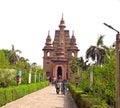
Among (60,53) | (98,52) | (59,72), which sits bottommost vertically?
(59,72)

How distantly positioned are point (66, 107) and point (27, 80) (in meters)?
21.6

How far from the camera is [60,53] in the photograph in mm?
76625

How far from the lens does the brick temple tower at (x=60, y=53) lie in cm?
7669

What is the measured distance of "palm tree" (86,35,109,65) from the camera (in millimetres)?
51781

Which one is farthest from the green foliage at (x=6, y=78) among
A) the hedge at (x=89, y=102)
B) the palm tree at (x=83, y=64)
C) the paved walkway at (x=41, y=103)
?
the palm tree at (x=83, y=64)

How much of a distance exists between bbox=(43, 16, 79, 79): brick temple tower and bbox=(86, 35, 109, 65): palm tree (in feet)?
70.4

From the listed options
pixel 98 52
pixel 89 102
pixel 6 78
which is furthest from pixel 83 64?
pixel 89 102

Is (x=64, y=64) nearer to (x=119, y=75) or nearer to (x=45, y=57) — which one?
(x=45, y=57)

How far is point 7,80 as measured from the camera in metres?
28.5

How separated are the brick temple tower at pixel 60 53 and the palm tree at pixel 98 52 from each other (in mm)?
21444

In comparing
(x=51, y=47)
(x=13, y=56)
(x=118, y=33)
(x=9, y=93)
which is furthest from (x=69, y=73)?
(x=118, y=33)

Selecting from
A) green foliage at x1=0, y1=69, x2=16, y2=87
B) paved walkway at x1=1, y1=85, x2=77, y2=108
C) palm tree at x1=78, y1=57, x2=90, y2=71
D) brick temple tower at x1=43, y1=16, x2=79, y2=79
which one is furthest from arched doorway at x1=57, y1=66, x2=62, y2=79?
paved walkway at x1=1, y1=85, x2=77, y2=108

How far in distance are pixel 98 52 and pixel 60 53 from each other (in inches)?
943

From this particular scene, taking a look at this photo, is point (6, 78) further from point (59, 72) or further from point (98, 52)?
point (59, 72)
